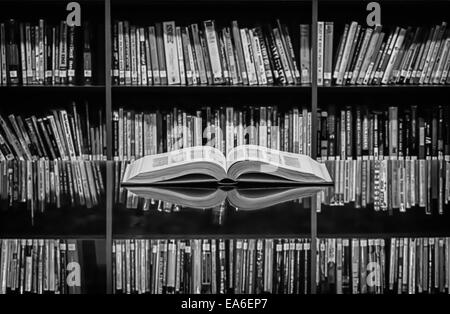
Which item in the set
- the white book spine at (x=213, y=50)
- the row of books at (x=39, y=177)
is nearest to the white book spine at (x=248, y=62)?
the white book spine at (x=213, y=50)

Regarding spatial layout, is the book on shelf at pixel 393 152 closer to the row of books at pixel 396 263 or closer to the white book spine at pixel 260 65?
the row of books at pixel 396 263

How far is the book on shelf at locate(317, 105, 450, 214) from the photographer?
112 inches

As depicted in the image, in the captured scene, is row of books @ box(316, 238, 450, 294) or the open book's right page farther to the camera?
row of books @ box(316, 238, 450, 294)

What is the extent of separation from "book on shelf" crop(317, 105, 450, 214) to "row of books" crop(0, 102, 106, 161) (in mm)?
914

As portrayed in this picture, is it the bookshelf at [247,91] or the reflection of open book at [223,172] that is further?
the bookshelf at [247,91]

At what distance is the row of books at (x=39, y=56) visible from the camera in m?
2.80

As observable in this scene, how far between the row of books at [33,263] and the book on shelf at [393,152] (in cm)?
111

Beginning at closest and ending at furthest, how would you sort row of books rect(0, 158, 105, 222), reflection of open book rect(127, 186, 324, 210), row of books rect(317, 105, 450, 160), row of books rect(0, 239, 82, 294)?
reflection of open book rect(127, 186, 324, 210) < row of books rect(0, 158, 105, 222) < row of books rect(0, 239, 82, 294) < row of books rect(317, 105, 450, 160)

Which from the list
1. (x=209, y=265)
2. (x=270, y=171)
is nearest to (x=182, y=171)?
(x=270, y=171)

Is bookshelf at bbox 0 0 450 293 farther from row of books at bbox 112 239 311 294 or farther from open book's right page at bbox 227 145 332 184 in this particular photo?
open book's right page at bbox 227 145 332 184

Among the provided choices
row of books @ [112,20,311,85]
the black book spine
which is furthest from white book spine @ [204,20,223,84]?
the black book spine
